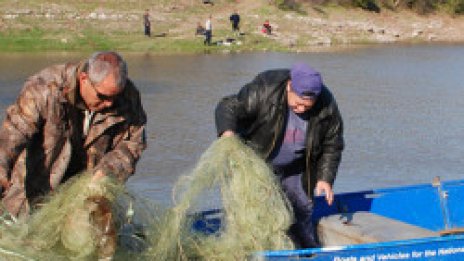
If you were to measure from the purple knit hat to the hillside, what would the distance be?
876 inches

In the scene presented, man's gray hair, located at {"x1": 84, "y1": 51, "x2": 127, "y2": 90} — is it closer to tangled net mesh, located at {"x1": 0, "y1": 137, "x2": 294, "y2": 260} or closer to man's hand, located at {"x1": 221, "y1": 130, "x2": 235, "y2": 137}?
tangled net mesh, located at {"x1": 0, "y1": 137, "x2": 294, "y2": 260}

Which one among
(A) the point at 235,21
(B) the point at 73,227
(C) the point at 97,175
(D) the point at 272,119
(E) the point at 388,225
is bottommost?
(A) the point at 235,21

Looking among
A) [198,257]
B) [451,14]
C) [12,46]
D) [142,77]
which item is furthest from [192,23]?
[198,257]

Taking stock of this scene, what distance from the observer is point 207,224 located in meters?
6.30

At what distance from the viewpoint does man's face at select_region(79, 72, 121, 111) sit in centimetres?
504

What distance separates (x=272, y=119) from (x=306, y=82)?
1.81 ft

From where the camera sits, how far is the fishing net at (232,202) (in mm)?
5641

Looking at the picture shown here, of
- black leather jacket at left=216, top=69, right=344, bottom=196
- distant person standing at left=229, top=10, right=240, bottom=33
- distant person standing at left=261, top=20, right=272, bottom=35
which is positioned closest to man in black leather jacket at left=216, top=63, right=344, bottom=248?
black leather jacket at left=216, top=69, right=344, bottom=196

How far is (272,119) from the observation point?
20.5ft

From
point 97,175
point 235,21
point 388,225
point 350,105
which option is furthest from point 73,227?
point 235,21

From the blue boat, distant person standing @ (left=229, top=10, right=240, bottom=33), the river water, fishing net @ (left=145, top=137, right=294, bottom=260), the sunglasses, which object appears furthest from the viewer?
distant person standing @ (left=229, top=10, right=240, bottom=33)

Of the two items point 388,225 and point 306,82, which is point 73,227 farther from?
point 388,225

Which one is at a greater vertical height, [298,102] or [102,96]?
[102,96]

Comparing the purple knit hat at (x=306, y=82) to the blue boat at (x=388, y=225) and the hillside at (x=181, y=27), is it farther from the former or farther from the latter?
the hillside at (x=181, y=27)
